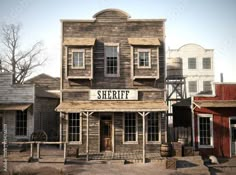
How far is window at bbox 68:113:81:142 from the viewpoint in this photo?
16484 millimetres

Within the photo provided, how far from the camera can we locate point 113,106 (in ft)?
51.2

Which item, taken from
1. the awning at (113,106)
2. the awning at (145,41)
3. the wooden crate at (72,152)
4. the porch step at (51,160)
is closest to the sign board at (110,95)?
the awning at (113,106)

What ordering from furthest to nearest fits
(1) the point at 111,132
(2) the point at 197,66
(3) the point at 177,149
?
1. (2) the point at 197,66
2. (1) the point at 111,132
3. (3) the point at 177,149

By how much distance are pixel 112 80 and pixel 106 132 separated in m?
3.44

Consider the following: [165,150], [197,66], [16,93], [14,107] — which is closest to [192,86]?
[197,66]

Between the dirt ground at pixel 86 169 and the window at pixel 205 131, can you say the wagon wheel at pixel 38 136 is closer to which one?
the dirt ground at pixel 86 169

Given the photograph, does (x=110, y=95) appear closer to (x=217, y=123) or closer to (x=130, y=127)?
(x=130, y=127)

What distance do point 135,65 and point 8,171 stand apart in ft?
31.2

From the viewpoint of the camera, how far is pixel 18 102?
1791cm

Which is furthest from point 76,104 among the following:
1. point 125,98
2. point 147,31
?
point 147,31

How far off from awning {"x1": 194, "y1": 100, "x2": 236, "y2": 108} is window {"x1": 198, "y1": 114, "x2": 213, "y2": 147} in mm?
928

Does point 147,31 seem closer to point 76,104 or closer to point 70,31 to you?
point 70,31

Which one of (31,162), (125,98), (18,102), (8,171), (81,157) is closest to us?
(8,171)

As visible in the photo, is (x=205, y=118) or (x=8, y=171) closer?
(x=8, y=171)
